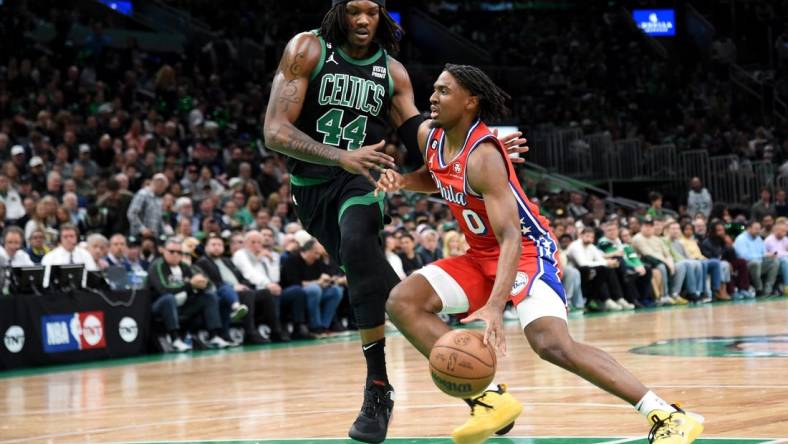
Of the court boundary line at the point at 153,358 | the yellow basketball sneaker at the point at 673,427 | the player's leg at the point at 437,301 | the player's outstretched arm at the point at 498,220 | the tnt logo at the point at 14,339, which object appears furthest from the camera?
the tnt logo at the point at 14,339

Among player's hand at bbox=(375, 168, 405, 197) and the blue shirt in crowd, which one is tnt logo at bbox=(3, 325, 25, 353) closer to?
player's hand at bbox=(375, 168, 405, 197)

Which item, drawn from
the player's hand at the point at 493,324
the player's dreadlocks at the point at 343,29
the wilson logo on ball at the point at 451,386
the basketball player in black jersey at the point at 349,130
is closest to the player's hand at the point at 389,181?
the basketball player in black jersey at the point at 349,130

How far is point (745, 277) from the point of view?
21250 millimetres

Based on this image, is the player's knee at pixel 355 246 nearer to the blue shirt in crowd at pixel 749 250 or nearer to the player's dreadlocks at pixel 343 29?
the player's dreadlocks at pixel 343 29

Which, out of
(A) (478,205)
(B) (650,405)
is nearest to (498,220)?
(A) (478,205)

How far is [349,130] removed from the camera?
21.3 ft

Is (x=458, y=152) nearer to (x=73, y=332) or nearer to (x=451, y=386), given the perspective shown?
(x=451, y=386)

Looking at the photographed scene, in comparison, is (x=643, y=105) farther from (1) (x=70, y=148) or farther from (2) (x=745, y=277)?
(1) (x=70, y=148)

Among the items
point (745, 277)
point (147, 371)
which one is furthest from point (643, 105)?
point (147, 371)

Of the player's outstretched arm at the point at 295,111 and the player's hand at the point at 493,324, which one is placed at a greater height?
the player's outstretched arm at the point at 295,111

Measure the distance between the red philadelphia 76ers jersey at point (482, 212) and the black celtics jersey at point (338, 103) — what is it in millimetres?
735

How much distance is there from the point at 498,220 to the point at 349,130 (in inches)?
54.2

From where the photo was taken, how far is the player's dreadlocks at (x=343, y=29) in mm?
6430

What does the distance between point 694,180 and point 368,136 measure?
766 inches
